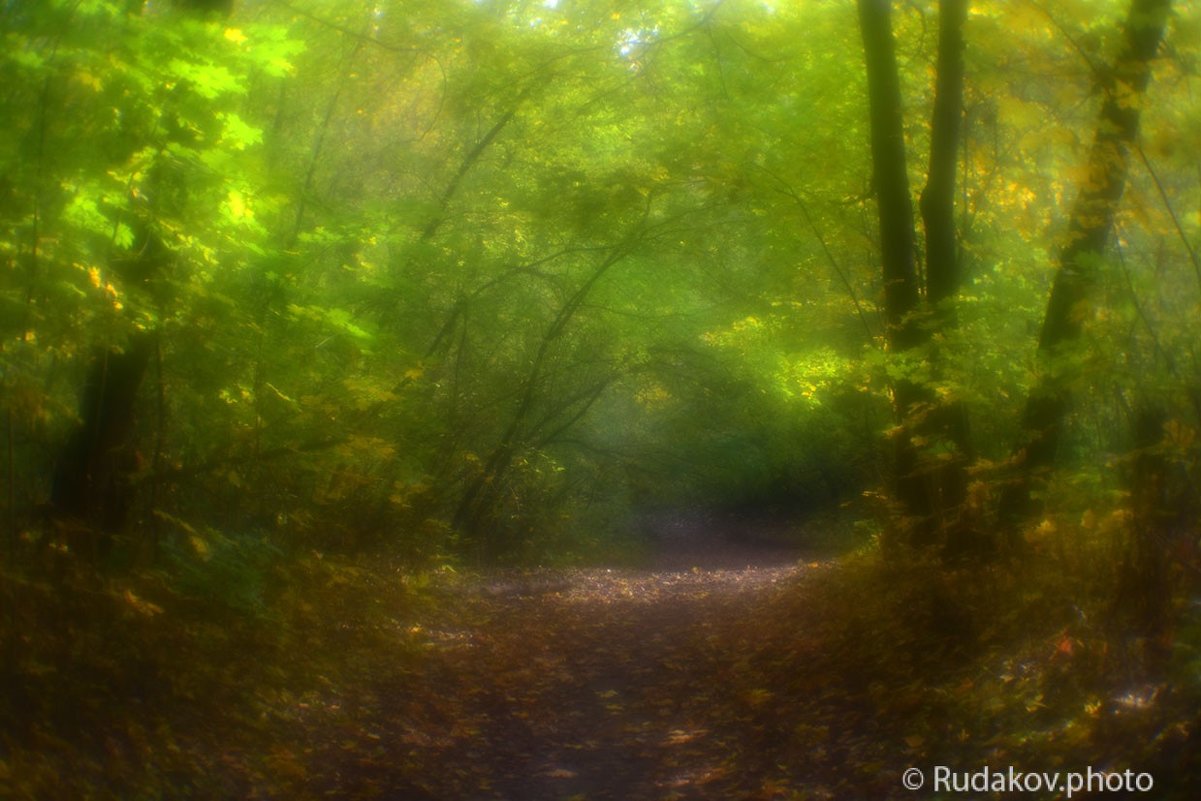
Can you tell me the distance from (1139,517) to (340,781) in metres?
5.23

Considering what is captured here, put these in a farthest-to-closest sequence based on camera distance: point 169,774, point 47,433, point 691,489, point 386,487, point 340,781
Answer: point 691,489
point 386,487
point 47,433
point 340,781
point 169,774

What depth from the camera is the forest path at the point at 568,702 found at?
623 centimetres

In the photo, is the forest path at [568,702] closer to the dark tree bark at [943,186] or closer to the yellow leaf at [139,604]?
the yellow leaf at [139,604]

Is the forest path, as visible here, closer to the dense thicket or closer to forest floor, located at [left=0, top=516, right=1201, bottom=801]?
forest floor, located at [left=0, top=516, right=1201, bottom=801]

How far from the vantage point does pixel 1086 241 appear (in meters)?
8.27

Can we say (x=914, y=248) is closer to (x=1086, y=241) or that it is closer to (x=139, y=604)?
(x=1086, y=241)

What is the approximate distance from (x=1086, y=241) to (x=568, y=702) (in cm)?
620

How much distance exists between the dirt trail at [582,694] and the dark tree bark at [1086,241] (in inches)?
132

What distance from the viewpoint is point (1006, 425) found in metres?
10.2

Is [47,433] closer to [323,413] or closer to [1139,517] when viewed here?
[323,413]

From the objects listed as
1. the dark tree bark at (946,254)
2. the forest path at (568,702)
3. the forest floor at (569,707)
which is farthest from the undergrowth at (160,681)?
the dark tree bark at (946,254)

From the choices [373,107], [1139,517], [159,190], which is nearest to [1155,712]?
[1139,517]

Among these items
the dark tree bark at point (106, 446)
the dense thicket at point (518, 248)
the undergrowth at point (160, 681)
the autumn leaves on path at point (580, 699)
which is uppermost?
the dense thicket at point (518, 248)

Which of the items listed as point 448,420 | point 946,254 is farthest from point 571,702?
point 448,420
